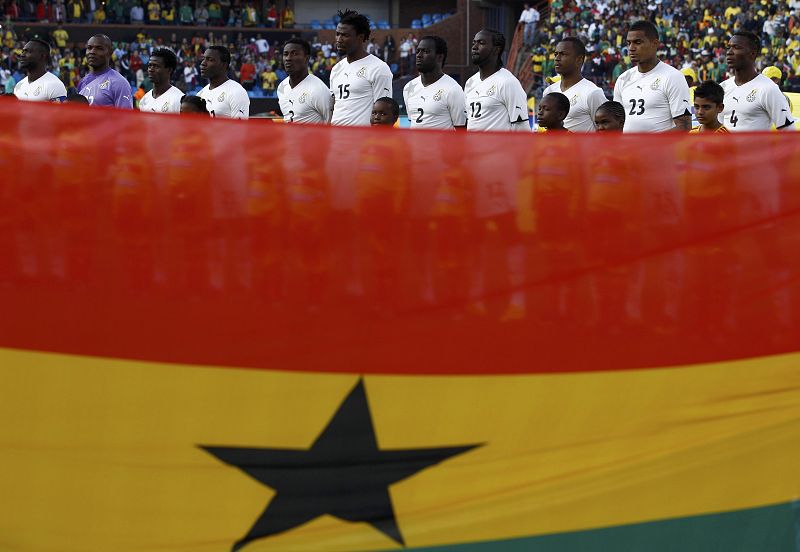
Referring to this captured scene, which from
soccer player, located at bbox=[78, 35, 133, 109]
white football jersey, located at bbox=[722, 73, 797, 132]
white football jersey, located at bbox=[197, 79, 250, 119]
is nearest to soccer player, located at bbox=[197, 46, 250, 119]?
white football jersey, located at bbox=[197, 79, 250, 119]

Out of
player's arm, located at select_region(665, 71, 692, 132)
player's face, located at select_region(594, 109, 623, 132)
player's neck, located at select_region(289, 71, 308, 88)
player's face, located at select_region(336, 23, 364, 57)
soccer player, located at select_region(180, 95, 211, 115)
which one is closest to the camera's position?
player's face, located at select_region(594, 109, 623, 132)

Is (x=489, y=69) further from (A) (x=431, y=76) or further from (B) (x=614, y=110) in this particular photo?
(B) (x=614, y=110)

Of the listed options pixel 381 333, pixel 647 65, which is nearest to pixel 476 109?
pixel 647 65

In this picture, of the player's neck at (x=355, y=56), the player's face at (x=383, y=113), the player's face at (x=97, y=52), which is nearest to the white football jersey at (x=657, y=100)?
the player's face at (x=383, y=113)

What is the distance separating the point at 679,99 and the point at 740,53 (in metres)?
0.73

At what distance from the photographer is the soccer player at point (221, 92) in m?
9.16

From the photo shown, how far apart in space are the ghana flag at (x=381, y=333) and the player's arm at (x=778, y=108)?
464 centimetres

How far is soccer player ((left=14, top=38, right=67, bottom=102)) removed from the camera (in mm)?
10000

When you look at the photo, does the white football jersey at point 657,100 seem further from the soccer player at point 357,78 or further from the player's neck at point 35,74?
the player's neck at point 35,74

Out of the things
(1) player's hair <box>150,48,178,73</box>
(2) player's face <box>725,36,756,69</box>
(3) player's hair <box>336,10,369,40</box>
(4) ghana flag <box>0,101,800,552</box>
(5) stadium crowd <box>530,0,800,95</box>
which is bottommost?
(4) ghana flag <box>0,101,800,552</box>

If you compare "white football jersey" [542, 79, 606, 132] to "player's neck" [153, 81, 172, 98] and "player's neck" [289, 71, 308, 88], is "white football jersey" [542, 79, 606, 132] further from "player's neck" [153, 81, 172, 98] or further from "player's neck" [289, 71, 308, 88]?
"player's neck" [153, 81, 172, 98]

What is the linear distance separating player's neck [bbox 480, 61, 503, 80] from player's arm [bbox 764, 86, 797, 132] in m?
2.28

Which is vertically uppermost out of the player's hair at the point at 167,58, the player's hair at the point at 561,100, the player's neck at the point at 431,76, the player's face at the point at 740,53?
the player's hair at the point at 167,58

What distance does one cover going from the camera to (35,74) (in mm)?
10141
